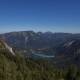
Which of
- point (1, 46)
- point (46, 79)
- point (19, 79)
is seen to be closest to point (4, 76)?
point (19, 79)

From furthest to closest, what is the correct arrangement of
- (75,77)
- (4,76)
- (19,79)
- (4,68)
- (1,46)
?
(1,46)
(75,77)
(19,79)
(4,68)
(4,76)

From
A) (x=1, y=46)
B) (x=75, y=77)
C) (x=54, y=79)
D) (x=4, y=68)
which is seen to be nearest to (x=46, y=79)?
(x=54, y=79)

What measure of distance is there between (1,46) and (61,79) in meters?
87.4

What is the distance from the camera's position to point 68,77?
131 m

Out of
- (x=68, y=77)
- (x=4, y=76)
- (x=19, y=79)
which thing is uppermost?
(x=4, y=76)

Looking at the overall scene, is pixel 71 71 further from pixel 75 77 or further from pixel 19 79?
pixel 19 79

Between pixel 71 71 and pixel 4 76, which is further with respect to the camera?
pixel 71 71

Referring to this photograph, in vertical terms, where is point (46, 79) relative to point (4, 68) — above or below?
below

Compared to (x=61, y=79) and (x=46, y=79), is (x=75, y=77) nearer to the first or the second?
(x=61, y=79)

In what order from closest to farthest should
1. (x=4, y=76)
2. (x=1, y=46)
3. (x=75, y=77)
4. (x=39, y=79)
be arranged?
(x=4, y=76) < (x=39, y=79) < (x=75, y=77) < (x=1, y=46)

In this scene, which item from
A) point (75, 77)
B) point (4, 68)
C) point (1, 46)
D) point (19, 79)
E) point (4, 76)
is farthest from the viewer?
point (1, 46)

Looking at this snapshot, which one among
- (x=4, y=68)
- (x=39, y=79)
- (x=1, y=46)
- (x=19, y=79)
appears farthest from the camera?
(x=1, y=46)

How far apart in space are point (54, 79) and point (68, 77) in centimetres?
1204

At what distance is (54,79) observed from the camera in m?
122
